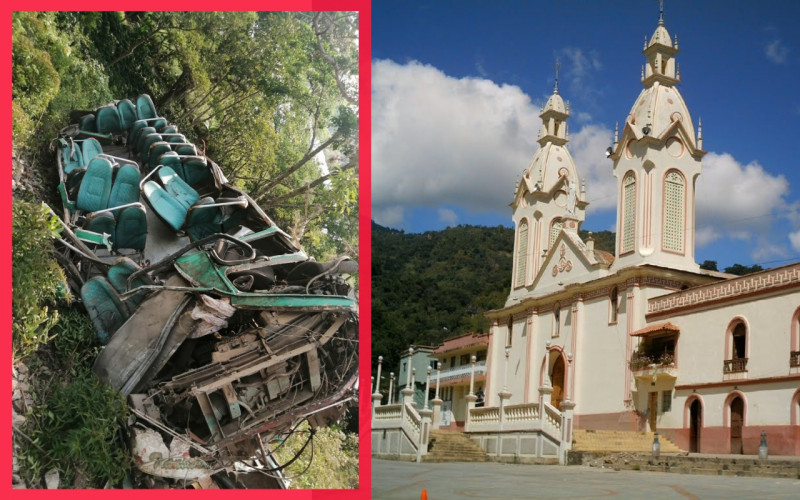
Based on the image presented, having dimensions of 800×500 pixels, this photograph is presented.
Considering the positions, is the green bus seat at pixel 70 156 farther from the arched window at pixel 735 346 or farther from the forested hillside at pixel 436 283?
the forested hillside at pixel 436 283

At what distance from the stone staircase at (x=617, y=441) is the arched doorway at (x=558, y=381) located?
13.2ft

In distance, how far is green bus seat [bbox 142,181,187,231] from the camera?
25.1 ft

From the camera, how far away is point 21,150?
7.48 metres

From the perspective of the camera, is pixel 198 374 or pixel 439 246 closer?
pixel 198 374

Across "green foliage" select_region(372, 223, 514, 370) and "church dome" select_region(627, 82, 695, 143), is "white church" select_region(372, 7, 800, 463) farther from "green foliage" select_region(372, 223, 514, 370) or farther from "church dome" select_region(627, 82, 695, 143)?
"green foliage" select_region(372, 223, 514, 370)

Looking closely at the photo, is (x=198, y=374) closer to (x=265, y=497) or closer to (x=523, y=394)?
(x=265, y=497)

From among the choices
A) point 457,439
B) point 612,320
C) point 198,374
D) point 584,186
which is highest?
point 584,186

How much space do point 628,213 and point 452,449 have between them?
7501mm

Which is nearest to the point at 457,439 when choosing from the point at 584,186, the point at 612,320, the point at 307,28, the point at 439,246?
the point at 612,320

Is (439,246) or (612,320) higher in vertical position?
(439,246)

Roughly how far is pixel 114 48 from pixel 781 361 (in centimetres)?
1248

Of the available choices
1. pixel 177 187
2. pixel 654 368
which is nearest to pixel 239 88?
pixel 177 187

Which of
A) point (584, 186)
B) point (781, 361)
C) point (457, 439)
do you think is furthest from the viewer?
point (584, 186)

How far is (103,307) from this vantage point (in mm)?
7250
